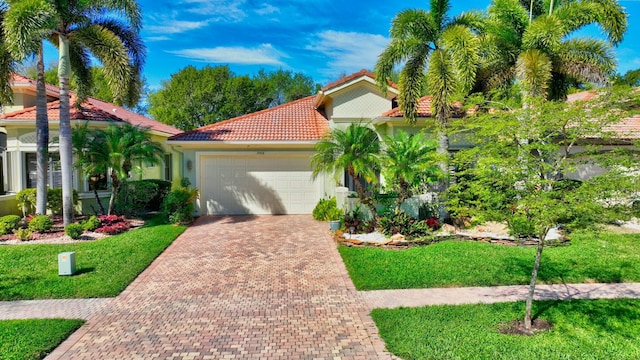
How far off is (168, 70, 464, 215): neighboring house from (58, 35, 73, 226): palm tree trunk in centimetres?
422

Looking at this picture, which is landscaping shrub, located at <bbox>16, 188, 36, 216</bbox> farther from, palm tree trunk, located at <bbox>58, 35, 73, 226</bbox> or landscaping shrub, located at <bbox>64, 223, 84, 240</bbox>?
landscaping shrub, located at <bbox>64, 223, 84, 240</bbox>

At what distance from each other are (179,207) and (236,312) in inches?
351

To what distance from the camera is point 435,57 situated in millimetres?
12680

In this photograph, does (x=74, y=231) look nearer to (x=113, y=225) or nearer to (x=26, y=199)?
(x=113, y=225)

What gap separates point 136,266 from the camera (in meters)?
9.66

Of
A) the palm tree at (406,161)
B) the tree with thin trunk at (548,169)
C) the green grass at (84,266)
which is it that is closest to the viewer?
the tree with thin trunk at (548,169)

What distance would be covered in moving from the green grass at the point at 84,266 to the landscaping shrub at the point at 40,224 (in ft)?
4.13

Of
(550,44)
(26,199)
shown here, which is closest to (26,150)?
(26,199)

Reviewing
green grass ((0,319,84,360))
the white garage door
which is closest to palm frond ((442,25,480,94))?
the white garage door

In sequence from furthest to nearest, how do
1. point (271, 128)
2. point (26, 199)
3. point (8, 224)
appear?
point (271, 128), point (26, 199), point (8, 224)

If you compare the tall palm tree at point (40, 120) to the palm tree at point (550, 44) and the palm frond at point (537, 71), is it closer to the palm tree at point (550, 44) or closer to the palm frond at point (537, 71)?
the palm tree at point (550, 44)

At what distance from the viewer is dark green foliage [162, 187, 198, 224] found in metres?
14.5

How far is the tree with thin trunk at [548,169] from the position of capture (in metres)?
5.60

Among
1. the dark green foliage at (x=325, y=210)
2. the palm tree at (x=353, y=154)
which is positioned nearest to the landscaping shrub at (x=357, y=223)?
the palm tree at (x=353, y=154)
